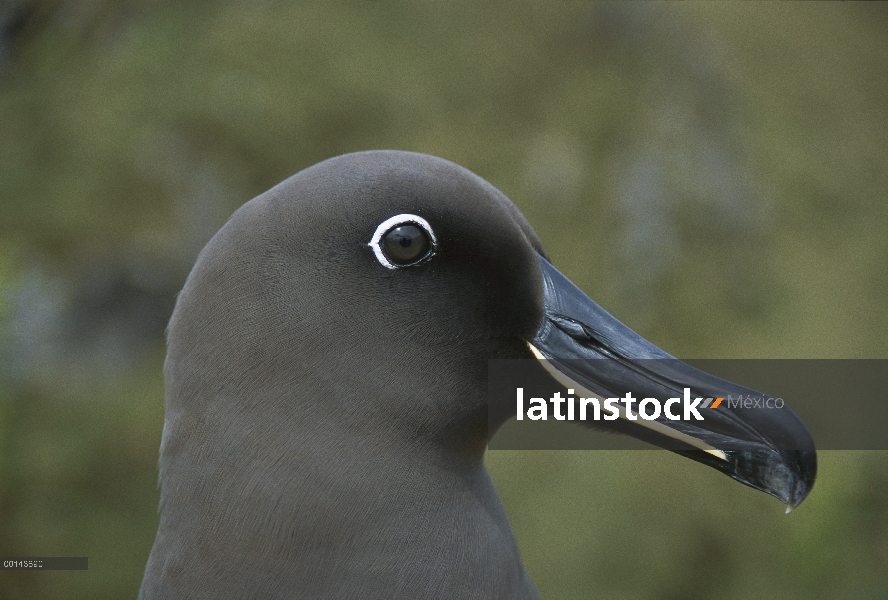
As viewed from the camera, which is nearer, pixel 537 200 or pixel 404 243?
pixel 404 243

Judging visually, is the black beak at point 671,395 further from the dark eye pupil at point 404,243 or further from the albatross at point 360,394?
the dark eye pupil at point 404,243

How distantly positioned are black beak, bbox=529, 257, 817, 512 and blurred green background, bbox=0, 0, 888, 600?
2664 millimetres

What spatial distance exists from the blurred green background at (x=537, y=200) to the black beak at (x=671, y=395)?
2.66 metres

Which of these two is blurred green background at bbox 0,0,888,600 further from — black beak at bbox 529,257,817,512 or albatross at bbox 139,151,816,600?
black beak at bbox 529,257,817,512

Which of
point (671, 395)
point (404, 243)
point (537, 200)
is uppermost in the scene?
point (537, 200)

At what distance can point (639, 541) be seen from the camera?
5.17 m

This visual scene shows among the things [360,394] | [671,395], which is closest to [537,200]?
[671,395]

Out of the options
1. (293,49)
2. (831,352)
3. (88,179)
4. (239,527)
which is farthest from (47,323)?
(831,352)

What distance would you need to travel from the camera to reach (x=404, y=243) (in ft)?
6.43

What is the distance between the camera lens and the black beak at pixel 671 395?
1938 millimetres

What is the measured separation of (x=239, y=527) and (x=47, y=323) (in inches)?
126

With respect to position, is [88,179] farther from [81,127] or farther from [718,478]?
[718,478]

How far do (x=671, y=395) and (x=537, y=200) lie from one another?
140 inches

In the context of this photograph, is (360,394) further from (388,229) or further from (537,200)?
(537,200)
